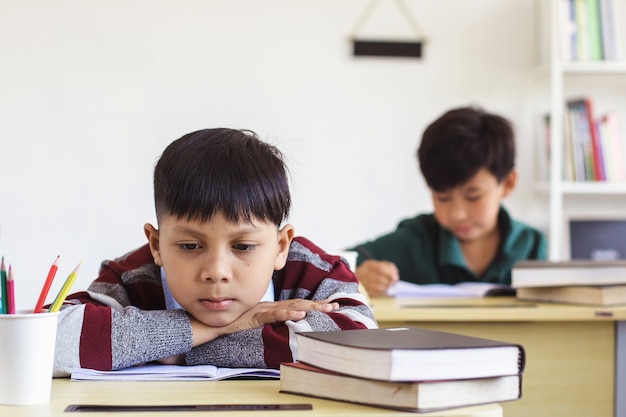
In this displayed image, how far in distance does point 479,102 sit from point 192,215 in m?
2.66

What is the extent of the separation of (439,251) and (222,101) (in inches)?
51.1

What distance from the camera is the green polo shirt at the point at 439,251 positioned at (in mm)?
2637

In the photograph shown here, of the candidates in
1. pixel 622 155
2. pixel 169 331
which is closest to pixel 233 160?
pixel 169 331

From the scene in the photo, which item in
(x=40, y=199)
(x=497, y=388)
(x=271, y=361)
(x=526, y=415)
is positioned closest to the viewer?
(x=497, y=388)

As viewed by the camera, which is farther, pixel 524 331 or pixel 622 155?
pixel 622 155

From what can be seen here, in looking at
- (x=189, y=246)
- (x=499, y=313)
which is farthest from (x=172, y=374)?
(x=499, y=313)

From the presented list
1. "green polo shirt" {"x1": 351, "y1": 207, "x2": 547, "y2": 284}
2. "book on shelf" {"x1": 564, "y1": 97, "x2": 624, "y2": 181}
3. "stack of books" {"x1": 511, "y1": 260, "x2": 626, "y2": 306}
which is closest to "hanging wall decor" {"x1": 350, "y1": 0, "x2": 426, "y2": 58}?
"book on shelf" {"x1": 564, "y1": 97, "x2": 624, "y2": 181}

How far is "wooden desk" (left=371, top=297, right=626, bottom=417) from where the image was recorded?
1.88 m

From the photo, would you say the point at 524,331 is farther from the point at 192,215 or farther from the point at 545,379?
Answer: the point at 192,215

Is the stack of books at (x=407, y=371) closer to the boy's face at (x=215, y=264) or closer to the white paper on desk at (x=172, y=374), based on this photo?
the white paper on desk at (x=172, y=374)

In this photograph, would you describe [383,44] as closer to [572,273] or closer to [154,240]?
[572,273]

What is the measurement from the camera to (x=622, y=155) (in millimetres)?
3742

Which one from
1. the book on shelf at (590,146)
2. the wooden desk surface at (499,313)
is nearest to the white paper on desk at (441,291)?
the wooden desk surface at (499,313)

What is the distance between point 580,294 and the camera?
6.79 ft
